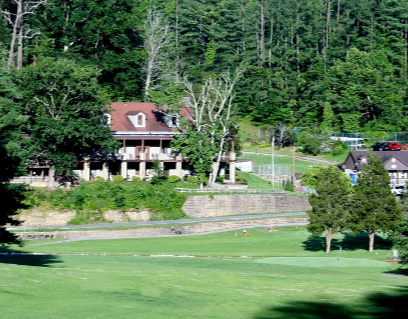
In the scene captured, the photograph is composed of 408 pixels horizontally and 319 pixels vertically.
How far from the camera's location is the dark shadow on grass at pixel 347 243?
2195 inches

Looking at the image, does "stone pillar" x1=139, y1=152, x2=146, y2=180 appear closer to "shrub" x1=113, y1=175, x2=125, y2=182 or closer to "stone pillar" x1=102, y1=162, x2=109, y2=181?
"stone pillar" x1=102, y1=162, x2=109, y2=181

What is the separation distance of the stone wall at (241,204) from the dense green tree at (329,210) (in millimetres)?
17939

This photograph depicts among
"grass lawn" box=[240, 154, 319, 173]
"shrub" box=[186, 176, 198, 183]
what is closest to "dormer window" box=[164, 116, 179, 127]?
"shrub" box=[186, 176, 198, 183]

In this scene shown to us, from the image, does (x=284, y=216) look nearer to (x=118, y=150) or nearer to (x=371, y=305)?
(x=118, y=150)

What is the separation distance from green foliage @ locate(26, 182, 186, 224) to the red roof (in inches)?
486

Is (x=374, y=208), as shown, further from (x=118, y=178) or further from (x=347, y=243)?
(x=118, y=178)

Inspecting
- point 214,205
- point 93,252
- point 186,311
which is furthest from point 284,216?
point 186,311

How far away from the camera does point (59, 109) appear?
69.0m

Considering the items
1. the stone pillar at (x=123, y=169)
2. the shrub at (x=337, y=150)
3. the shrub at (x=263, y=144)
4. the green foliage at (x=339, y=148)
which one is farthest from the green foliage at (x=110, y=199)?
the green foliage at (x=339, y=148)

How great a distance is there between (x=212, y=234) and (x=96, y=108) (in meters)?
18.8

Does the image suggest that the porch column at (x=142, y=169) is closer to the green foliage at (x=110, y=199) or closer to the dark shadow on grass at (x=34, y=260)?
the green foliage at (x=110, y=199)

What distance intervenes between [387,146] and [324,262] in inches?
2436

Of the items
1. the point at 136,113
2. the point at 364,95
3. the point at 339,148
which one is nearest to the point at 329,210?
the point at 136,113

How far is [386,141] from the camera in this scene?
108 metres
